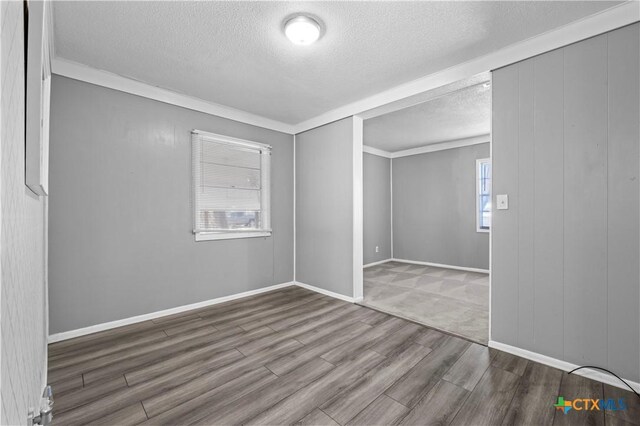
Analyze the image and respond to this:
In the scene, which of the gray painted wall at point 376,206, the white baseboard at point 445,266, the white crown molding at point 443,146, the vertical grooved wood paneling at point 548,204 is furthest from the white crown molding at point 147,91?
the white baseboard at point 445,266

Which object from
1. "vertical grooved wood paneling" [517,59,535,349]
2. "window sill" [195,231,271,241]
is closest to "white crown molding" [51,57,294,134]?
"window sill" [195,231,271,241]

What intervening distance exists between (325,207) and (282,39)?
7.56ft

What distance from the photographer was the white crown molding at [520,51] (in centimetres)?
196

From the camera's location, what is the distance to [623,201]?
196 cm

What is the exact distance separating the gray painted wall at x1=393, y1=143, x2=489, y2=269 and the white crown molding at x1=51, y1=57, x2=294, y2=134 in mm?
3780

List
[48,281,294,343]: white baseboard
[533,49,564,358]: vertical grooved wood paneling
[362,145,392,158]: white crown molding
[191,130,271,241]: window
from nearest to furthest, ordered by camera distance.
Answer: [533,49,564,358]: vertical grooved wood paneling
[48,281,294,343]: white baseboard
[191,130,271,241]: window
[362,145,392,158]: white crown molding

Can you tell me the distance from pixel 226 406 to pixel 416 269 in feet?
16.2

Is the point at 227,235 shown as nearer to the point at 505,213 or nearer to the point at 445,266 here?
the point at 505,213

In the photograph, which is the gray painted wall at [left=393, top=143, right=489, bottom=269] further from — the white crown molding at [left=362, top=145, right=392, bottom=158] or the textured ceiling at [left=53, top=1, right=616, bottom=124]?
the textured ceiling at [left=53, top=1, right=616, bottom=124]

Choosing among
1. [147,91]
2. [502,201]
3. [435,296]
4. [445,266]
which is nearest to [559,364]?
[502,201]

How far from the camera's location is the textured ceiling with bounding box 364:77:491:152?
3.72m

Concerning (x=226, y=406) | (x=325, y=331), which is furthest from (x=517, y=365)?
(x=226, y=406)

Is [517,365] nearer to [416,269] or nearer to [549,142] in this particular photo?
[549,142]

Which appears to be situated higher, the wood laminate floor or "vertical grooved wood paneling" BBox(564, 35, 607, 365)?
"vertical grooved wood paneling" BBox(564, 35, 607, 365)
